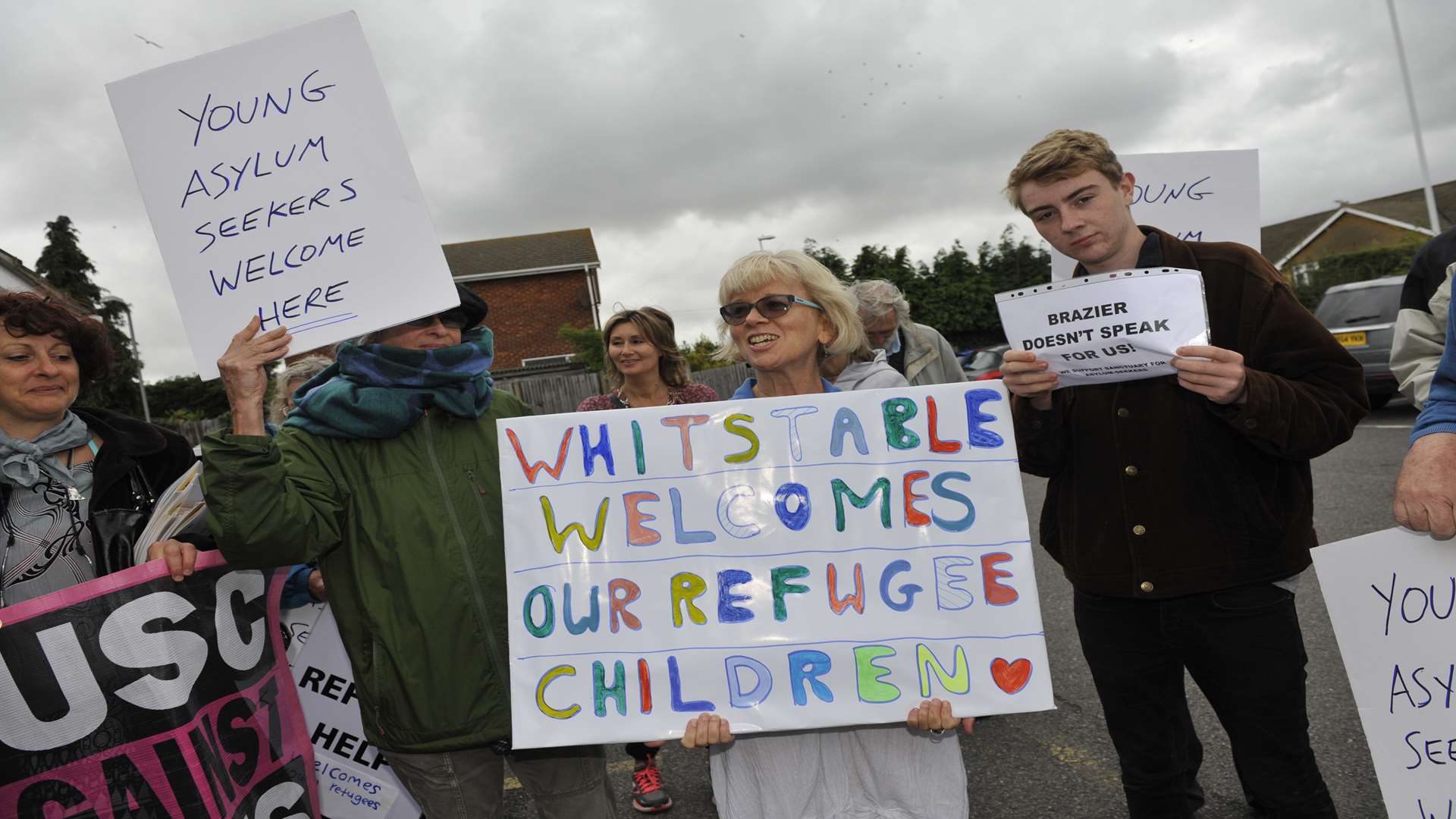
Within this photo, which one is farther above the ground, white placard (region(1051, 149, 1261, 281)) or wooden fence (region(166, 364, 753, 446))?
wooden fence (region(166, 364, 753, 446))

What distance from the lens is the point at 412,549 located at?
6.86 ft

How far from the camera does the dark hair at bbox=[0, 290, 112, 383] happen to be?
7.27ft

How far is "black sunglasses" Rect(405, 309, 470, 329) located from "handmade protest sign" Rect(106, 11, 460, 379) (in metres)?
0.19

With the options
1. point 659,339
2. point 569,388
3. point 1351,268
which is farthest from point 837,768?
point 1351,268

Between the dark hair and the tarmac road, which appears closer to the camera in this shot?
the dark hair

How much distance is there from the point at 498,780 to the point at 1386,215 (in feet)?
154

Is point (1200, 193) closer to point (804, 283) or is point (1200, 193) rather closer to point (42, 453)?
point (804, 283)

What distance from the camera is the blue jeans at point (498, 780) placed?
2.16 m

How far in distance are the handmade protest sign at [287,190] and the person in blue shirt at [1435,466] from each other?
2.11 meters

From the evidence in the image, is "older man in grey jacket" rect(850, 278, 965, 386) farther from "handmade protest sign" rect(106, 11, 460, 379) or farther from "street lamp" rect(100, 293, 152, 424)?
"street lamp" rect(100, 293, 152, 424)

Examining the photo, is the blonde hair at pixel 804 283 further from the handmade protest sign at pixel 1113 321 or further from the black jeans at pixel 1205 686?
the black jeans at pixel 1205 686

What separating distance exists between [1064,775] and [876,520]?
1946 millimetres

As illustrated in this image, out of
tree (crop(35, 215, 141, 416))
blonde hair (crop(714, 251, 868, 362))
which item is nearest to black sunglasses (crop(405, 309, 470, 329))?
blonde hair (crop(714, 251, 868, 362))

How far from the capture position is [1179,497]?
2.15 metres
